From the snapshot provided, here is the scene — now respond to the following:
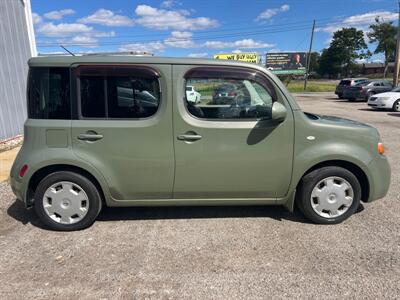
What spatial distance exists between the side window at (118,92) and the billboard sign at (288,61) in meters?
58.7

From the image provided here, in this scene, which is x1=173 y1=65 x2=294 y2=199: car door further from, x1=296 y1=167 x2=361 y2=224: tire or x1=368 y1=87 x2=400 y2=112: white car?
x1=368 y1=87 x2=400 y2=112: white car

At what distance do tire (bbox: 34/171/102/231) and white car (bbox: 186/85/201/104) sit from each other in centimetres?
142

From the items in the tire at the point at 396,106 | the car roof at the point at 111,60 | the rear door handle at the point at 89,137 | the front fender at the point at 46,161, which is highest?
the car roof at the point at 111,60

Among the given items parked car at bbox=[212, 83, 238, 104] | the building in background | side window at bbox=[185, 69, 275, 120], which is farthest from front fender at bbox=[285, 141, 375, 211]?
the building in background

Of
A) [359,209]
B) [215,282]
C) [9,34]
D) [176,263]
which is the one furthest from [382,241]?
[9,34]

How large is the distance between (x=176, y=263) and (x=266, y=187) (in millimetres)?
1342

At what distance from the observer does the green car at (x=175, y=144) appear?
148 inches

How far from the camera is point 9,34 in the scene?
9.16 m

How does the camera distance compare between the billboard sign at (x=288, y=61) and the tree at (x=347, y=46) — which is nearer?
the billboard sign at (x=288, y=61)

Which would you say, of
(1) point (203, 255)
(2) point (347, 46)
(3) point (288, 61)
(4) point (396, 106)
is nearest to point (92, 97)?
(1) point (203, 255)

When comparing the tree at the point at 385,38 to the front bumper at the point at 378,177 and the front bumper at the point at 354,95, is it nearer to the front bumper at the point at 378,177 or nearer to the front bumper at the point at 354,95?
the front bumper at the point at 354,95

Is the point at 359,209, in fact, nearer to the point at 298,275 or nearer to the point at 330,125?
the point at 330,125

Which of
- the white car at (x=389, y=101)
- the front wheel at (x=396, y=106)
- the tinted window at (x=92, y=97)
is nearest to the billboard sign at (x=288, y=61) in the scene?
the white car at (x=389, y=101)

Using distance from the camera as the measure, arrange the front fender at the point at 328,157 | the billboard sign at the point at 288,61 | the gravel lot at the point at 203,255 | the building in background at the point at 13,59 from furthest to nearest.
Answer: the billboard sign at the point at 288,61
the building in background at the point at 13,59
the front fender at the point at 328,157
the gravel lot at the point at 203,255
